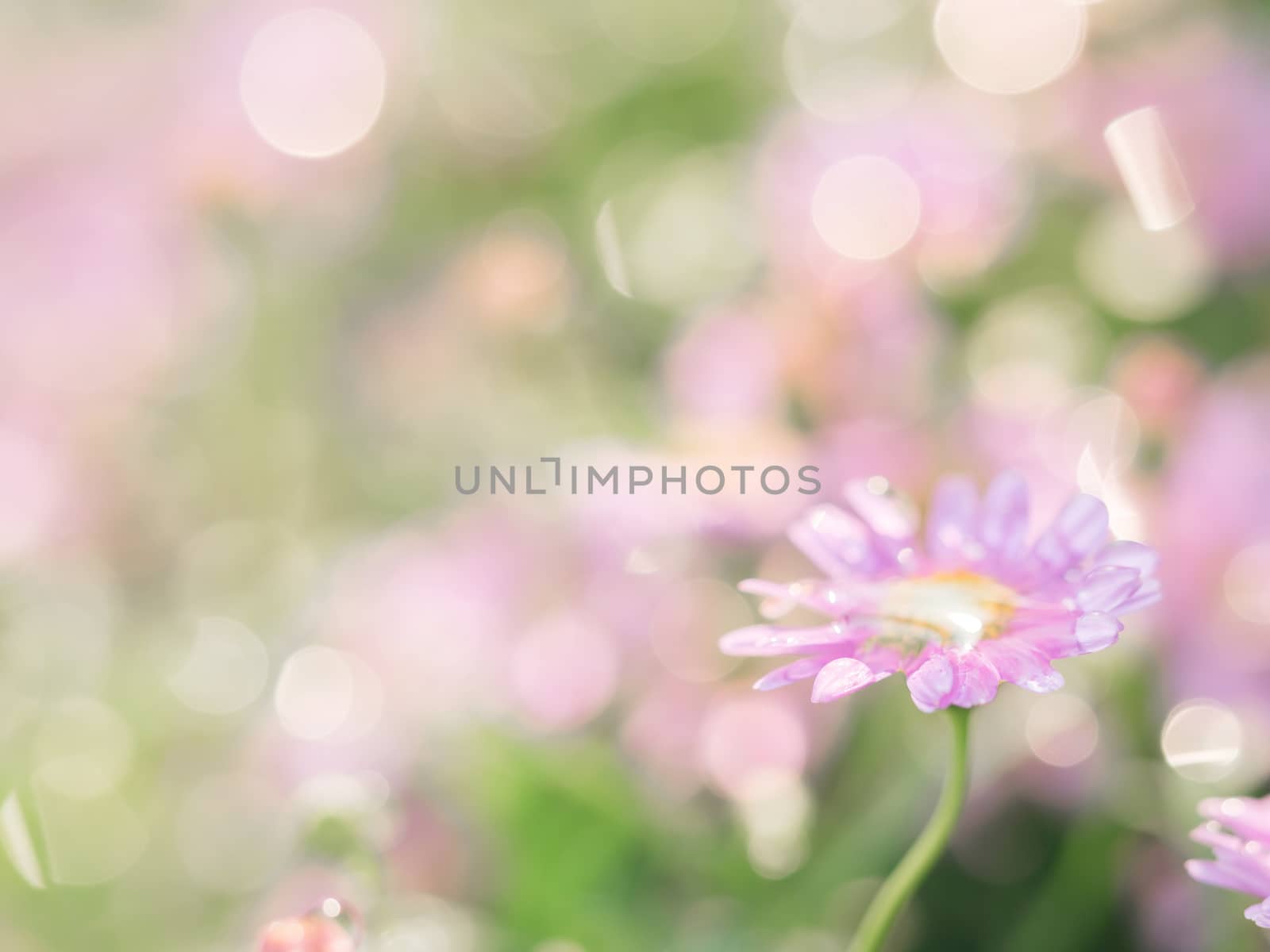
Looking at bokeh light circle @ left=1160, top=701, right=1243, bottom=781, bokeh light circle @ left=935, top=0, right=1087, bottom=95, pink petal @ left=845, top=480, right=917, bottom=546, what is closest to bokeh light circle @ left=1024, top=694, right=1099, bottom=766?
bokeh light circle @ left=1160, top=701, right=1243, bottom=781

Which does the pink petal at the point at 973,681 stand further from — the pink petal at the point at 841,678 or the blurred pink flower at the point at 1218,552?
the blurred pink flower at the point at 1218,552

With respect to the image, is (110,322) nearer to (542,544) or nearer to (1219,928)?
(542,544)

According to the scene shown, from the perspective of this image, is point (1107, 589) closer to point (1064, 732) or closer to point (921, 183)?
point (1064, 732)

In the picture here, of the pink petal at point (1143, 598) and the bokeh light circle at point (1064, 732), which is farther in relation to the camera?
the bokeh light circle at point (1064, 732)

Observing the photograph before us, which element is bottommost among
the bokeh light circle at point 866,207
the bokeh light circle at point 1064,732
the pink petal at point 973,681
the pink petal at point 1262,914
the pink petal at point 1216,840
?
the bokeh light circle at point 1064,732


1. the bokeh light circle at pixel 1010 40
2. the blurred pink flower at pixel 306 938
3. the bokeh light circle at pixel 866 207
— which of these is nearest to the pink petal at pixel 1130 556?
the blurred pink flower at pixel 306 938

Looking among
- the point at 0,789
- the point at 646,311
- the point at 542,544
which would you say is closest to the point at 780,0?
the point at 646,311

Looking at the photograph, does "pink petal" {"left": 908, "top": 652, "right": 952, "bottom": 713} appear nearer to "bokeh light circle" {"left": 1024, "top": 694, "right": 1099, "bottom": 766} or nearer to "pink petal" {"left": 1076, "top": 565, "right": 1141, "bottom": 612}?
"pink petal" {"left": 1076, "top": 565, "right": 1141, "bottom": 612}
